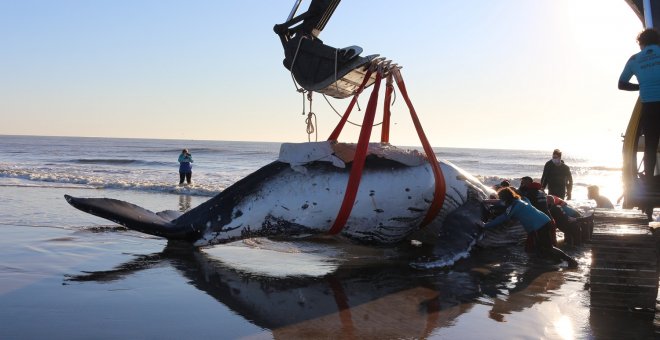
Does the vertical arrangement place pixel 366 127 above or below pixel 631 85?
below

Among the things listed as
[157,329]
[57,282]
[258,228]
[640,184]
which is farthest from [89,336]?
[640,184]

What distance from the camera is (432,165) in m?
8.44

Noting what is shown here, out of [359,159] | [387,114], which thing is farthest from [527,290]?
[387,114]

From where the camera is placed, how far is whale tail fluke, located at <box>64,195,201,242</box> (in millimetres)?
8375

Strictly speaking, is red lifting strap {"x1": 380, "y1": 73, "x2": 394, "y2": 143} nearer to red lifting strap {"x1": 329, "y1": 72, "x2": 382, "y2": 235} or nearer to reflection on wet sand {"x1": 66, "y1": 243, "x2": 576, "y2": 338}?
red lifting strap {"x1": 329, "y1": 72, "x2": 382, "y2": 235}

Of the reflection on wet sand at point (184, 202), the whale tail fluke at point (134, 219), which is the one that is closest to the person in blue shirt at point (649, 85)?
the whale tail fluke at point (134, 219)

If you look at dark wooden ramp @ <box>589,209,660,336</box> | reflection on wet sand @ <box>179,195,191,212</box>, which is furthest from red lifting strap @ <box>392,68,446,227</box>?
reflection on wet sand @ <box>179,195,191,212</box>

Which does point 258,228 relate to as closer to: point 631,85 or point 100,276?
point 100,276

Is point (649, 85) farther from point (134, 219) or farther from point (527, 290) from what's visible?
point (134, 219)

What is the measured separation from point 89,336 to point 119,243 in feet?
16.4

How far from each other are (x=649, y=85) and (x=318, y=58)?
135 inches

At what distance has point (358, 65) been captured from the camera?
729cm

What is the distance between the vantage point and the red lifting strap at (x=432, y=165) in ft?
25.9

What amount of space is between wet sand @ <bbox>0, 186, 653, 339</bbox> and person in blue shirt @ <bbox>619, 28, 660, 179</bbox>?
5.45ft
